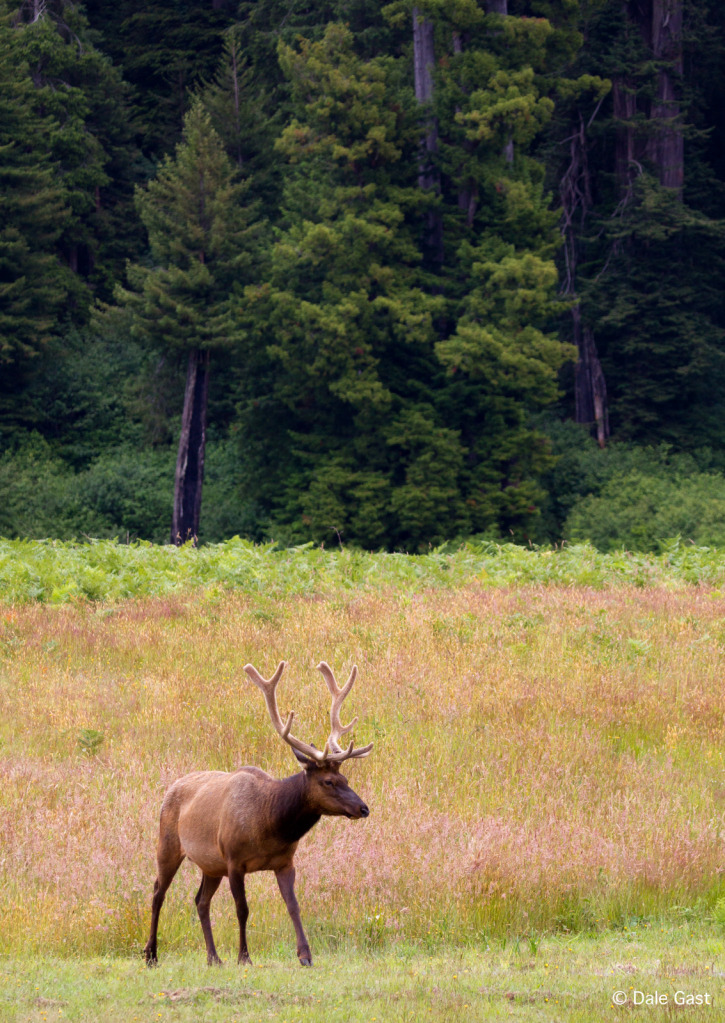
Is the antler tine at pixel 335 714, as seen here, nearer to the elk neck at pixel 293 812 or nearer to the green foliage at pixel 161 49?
the elk neck at pixel 293 812

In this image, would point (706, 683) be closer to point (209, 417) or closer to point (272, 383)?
point (272, 383)

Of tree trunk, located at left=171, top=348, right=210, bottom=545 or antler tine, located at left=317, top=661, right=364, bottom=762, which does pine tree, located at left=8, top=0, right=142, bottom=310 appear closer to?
tree trunk, located at left=171, top=348, right=210, bottom=545

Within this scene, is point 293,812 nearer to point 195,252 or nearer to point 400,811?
point 400,811

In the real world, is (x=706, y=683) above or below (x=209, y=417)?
below

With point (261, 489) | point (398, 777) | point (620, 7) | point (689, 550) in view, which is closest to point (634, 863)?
point (398, 777)

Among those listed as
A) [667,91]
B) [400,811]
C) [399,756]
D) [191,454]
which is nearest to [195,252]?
[191,454]

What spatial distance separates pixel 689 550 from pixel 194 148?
55.9 feet

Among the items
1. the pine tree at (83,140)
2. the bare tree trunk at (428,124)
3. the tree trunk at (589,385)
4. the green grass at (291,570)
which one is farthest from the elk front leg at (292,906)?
the pine tree at (83,140)

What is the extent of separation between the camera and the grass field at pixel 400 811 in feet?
17.6

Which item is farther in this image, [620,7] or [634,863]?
[620,7]

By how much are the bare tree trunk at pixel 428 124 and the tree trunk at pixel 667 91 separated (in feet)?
24.6

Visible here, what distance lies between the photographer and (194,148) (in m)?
29.5

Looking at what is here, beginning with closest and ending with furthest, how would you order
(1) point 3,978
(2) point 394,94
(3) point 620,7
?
(1) point 3,978
(2) point 394,94
(3) point 620,7

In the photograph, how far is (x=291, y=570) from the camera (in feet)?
55.6
